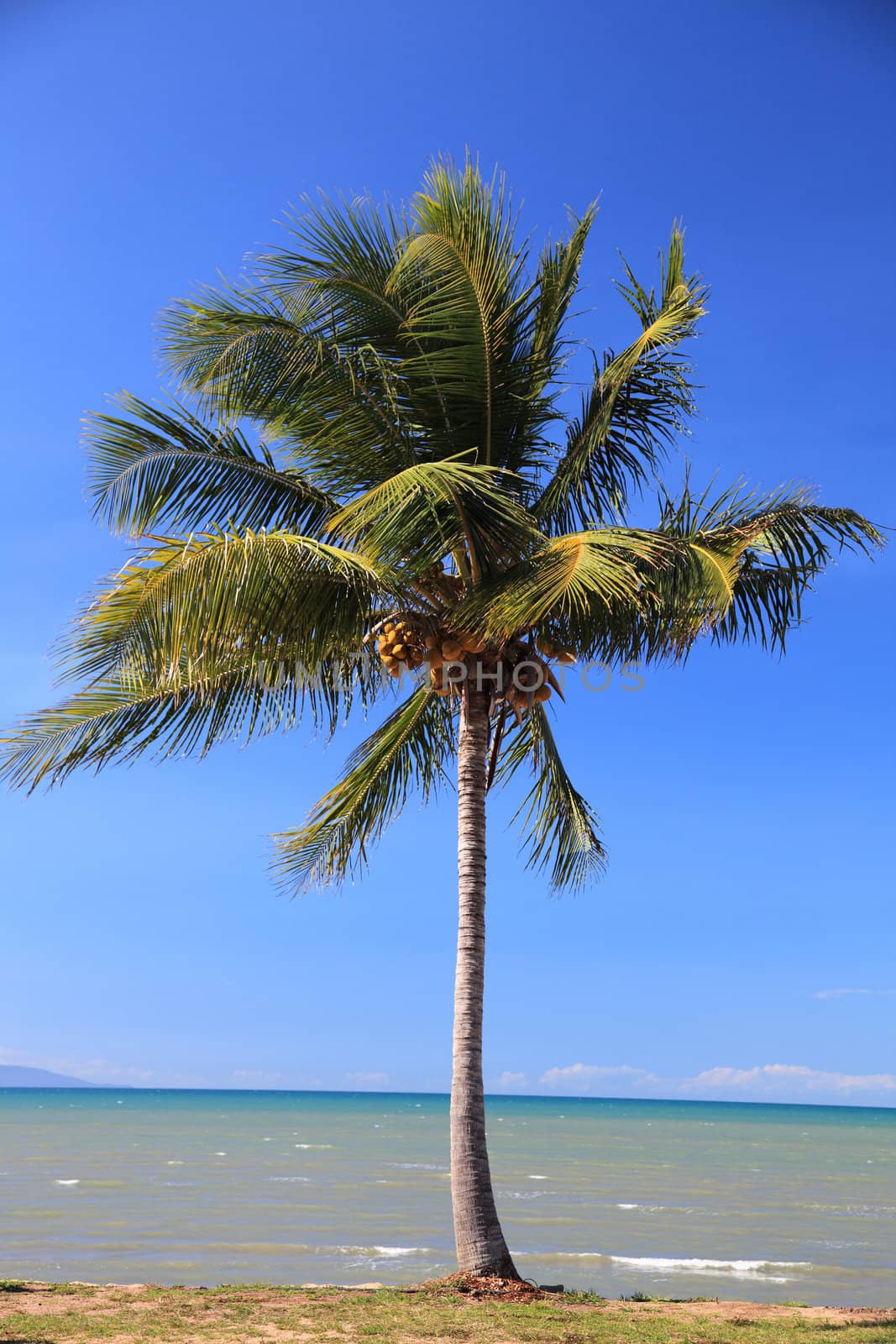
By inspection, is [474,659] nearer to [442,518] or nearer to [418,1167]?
[442,518]

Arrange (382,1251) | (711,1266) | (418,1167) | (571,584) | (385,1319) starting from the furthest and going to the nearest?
(418,1167), (382,1251), (711,1266), (571,584), (385,1319)

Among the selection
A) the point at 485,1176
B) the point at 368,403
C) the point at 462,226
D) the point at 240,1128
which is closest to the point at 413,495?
the point at 368,403

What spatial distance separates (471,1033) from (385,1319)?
Result: 202cm

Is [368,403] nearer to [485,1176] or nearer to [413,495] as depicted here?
[413,495]

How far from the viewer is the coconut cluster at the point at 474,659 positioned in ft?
29.7

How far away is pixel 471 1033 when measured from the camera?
8.65 metres

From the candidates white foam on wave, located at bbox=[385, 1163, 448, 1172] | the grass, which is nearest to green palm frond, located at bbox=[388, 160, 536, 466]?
the grass

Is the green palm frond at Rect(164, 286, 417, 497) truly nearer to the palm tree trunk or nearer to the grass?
the palm tree trunk

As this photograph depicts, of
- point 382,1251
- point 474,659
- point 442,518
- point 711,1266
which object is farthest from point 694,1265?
point 442,518

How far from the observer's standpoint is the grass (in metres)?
6.85

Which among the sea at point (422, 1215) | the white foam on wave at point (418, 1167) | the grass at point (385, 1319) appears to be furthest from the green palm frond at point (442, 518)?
the white foam on wave at point (418, 1167)

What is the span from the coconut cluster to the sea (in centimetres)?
595

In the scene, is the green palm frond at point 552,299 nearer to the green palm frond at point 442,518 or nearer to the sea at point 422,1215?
the green palm frond at point 442,518

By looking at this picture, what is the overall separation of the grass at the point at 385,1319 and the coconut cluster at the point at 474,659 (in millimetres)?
4343
